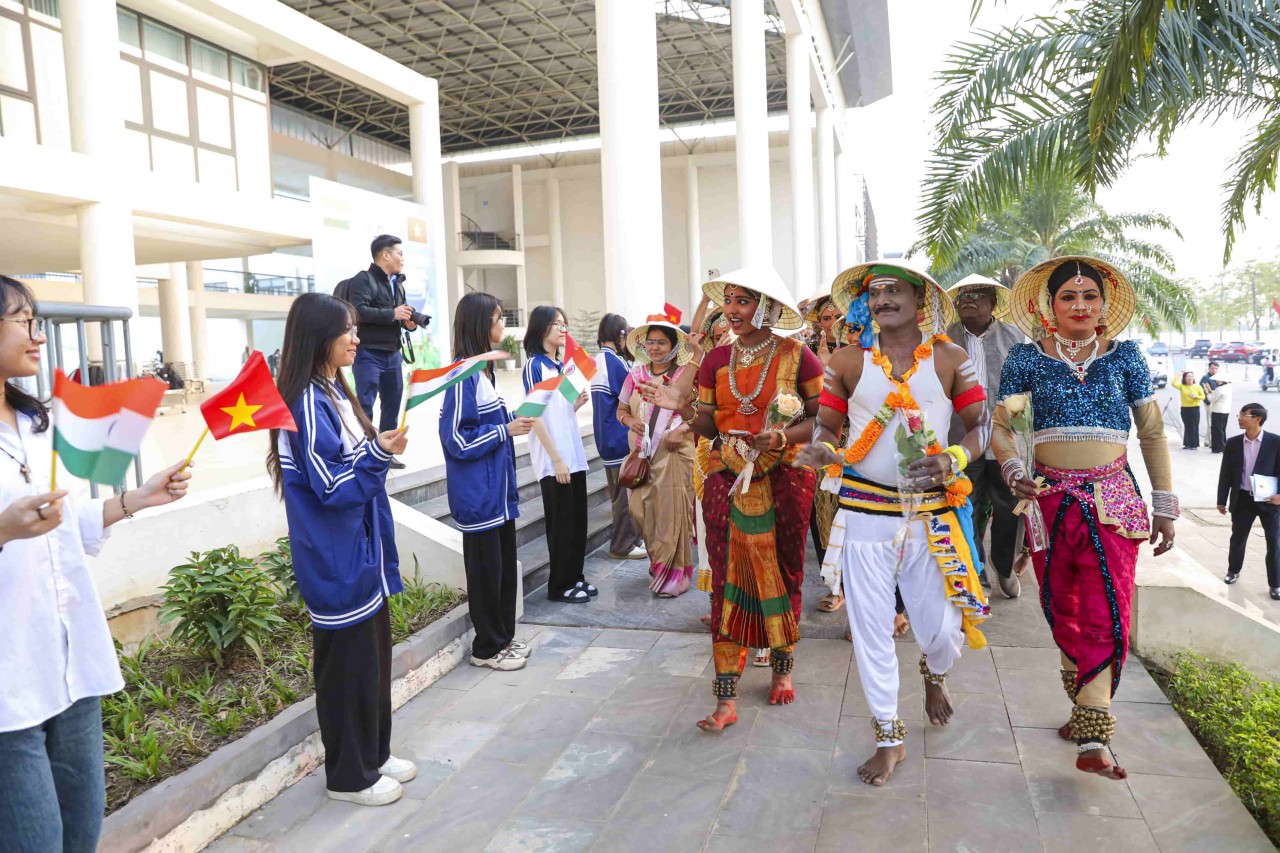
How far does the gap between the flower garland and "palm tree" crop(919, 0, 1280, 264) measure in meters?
1.99

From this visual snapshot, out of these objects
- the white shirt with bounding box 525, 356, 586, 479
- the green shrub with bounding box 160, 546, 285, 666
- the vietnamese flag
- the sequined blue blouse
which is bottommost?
the green shrub with bounding box 160, 546, 285, 666

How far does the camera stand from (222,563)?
4234mm

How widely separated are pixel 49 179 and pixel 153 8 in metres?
6.80

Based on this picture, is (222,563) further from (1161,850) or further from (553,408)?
(1161,850)

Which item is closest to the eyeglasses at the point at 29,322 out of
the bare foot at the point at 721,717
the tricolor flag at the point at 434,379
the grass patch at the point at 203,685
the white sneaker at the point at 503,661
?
the tricolor flag at the point at 434,379

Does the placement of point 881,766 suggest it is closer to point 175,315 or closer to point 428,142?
point 428,142

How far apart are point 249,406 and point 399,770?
169 centimetres

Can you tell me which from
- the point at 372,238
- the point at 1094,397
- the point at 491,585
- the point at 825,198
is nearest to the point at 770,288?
the point at 1094,397

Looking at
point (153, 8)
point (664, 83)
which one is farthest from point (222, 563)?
point (664, 83)

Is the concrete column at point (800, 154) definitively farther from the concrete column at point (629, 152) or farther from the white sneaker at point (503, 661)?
the white sneaker at point (503, 661)

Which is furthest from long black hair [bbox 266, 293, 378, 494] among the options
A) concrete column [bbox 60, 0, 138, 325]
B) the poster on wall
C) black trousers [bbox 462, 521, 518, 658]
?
concrete column [bbox 60, 0, 138, 325]

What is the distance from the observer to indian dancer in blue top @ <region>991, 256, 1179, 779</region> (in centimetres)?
331

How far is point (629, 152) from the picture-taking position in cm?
1005

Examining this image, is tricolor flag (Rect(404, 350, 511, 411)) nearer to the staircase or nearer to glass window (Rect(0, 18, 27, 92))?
the staircase
